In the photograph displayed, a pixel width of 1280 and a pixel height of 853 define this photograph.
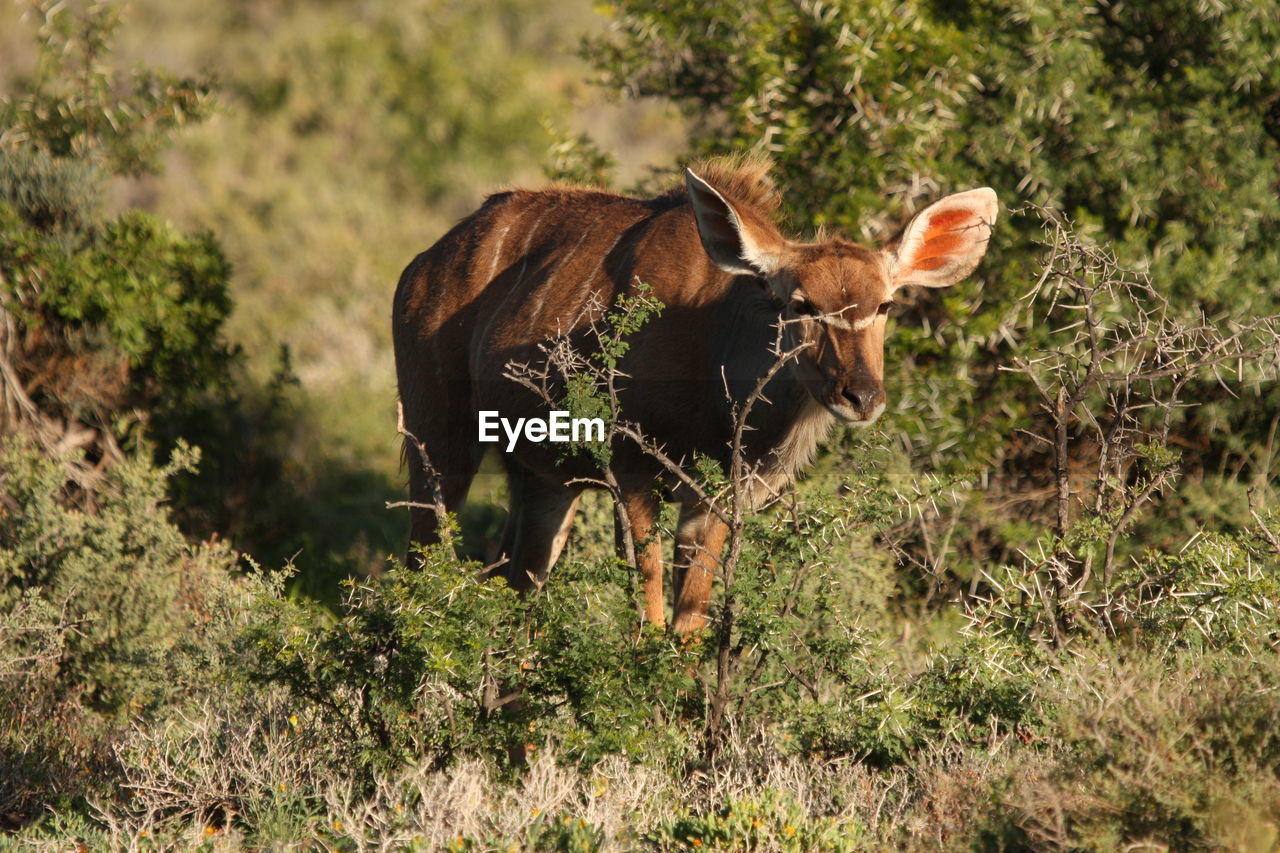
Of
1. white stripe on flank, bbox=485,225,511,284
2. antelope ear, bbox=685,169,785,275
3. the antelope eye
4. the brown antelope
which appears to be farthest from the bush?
the antelope eye

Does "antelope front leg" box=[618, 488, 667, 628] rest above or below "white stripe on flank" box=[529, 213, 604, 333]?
below

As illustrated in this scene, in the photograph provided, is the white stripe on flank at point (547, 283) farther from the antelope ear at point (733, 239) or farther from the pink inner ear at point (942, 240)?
the pink inner ear at point (942, 240)

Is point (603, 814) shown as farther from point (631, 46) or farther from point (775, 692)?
point (631, 46)

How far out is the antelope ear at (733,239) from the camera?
5664mm

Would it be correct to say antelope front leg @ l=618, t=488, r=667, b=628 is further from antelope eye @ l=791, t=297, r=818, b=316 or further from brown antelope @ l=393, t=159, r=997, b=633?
antelope eye @ l=791, t=297, r=818, b=316

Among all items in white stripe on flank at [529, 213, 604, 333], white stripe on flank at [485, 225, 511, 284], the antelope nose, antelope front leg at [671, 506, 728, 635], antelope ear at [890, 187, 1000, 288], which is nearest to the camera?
the antelope nose

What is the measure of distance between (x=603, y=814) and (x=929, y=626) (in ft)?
9.73

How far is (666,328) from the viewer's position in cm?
615

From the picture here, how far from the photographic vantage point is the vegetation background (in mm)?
4719

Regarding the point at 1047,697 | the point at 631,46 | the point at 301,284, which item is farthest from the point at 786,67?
the point at 301,284

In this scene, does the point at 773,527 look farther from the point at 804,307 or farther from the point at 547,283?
the point at 547,283

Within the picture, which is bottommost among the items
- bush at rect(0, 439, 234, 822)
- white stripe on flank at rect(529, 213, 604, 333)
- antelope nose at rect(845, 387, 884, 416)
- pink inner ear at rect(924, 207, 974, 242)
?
bush at rect(0, 439, 234, 822)

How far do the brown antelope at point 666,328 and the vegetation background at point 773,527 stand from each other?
398mm

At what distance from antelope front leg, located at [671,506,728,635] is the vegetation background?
0.78 feet
